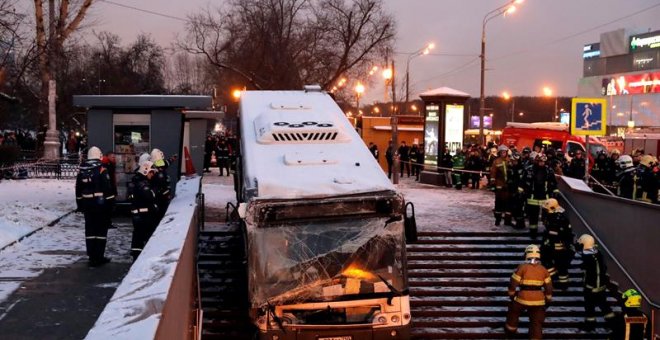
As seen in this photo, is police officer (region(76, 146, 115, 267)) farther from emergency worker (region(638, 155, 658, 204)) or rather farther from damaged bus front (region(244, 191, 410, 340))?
emergency worker (region(638, 155, 658, 204))

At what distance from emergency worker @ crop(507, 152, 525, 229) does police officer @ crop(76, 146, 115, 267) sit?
355 inches

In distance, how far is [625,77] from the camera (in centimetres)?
7694

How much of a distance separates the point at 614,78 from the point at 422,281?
75194 millimetres

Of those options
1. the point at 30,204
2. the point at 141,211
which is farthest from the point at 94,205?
the point at 30,204

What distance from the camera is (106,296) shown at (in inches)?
389

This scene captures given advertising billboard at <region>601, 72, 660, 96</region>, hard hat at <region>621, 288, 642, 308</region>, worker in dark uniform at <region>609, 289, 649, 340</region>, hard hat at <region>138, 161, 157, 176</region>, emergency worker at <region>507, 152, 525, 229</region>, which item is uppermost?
advertising billboard at <region>601, 72, 660, 96</region>

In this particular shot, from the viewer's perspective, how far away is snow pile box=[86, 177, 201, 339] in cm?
466

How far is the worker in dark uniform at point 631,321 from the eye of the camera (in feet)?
31.2

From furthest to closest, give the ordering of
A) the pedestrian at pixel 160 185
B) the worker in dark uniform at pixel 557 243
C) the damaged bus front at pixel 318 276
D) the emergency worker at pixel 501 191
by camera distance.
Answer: the emergency worker at pixel 501 191 → the worker in dark uniform at pixel 557 243 → the pedestrian at pixel 160 185 → the damaged bus front at pixel 318 276

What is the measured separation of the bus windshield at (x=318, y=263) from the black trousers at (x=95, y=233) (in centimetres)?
446

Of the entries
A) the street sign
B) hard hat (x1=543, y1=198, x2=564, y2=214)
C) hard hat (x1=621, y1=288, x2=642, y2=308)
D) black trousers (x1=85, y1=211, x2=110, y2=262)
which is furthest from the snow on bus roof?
the street sign

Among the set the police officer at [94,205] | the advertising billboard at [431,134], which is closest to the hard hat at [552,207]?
the police officer at [94,205]

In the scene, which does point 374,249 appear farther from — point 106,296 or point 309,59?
point 309,59

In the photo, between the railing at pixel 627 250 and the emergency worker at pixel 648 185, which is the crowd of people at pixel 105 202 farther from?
the emergency worker at pixel 648 185
